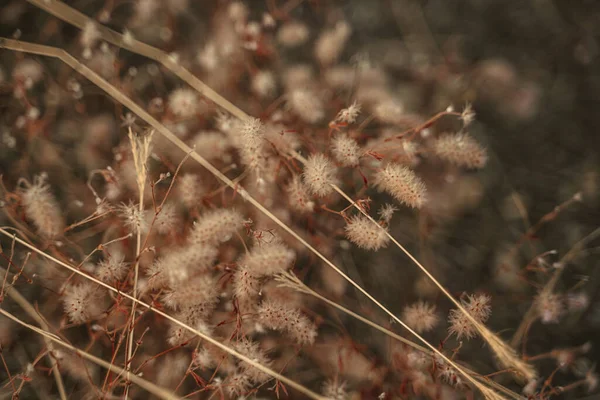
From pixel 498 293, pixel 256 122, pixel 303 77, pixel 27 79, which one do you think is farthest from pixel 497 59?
pixel 27 79

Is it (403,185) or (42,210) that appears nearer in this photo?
(403,185)

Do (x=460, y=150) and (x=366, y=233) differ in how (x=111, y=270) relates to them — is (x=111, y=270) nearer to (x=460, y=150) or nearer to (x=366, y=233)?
(x=366, y=233)

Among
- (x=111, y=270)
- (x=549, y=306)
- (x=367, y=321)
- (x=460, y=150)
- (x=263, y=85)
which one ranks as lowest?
(x=549, y=306)

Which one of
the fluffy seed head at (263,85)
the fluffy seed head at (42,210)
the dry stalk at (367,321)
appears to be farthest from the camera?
the fluffy seed head at (263,85)

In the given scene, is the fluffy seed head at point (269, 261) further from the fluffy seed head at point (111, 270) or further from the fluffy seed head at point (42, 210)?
the fluffy seed head at point (42, 210)

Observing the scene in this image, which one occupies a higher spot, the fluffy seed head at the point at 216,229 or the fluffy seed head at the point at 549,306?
the fluffy seed head at the point at 216,229

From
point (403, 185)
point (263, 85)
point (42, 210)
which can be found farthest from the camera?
point (263, 85)

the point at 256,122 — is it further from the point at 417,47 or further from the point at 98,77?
the point at 417,47

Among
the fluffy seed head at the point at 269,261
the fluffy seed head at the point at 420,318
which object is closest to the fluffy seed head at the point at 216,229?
the fluffy seed head at the point at 269,261

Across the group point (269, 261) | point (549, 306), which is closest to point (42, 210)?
point (269, 261)
